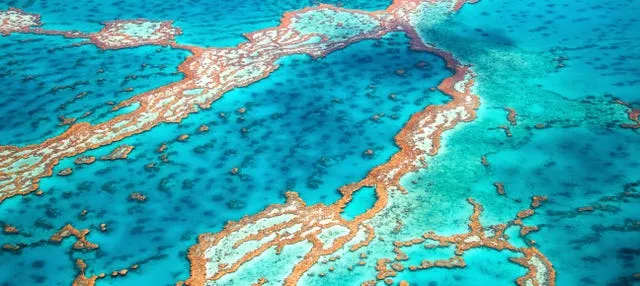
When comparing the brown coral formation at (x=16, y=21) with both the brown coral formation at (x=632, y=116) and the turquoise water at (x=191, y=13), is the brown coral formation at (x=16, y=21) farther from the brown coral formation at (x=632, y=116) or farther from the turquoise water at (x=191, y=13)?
the brown coral formation at (x=632, y=116)

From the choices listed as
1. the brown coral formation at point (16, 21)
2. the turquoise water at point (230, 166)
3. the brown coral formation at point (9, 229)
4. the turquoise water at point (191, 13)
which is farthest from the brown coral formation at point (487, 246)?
the brown coral formation at point (16, 21)

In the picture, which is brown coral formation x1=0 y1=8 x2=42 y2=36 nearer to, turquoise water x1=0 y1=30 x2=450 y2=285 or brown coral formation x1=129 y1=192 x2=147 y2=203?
turquoise water x1=0 y1=30 x2=450 y2=285

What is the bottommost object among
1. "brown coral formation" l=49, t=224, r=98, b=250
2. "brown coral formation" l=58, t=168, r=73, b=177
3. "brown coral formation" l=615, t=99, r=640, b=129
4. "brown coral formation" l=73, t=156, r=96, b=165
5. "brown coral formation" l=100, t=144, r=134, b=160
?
"brown coral formation" l=49, t=224, r=98, b=250

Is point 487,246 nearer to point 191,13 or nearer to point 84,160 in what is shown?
point 84,160

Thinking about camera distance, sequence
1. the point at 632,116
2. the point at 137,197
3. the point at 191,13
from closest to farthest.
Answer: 1. the point at 137,197
2. the point at 632,116
3. the point at 191,13

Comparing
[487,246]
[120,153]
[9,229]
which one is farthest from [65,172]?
[487,246]

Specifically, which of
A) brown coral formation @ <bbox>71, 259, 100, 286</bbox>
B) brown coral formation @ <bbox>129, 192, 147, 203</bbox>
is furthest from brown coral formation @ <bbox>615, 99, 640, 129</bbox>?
brown coral formation @ <bbox>71, 259, 100, 286</bbox>
